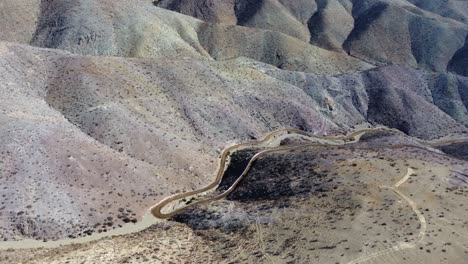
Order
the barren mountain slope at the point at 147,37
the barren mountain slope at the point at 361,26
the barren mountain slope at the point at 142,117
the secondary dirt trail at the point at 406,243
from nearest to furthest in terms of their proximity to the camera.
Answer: the secondary dirt trail at the point at 406,243 < the barren mountain slope at the point at 142,117 < the barren mountain slope at the point at 147,37 < the barren mountain slope at the point at 361,26

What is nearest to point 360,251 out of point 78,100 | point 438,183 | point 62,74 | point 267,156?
point 438,183

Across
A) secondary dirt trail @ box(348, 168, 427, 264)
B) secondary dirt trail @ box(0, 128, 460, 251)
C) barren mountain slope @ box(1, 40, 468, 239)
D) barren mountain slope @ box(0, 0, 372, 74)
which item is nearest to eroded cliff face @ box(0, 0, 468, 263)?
barren mountain slope @ box(1, 40, 468, 239)

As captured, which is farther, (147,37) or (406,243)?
(147,37)

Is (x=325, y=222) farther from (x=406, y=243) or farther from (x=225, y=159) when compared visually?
(x=225, y=159)

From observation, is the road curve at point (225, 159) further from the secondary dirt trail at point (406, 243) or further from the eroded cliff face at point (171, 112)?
the secondary dirt trail at point (406, 243)

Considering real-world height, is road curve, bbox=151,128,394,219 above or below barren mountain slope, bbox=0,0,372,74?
below

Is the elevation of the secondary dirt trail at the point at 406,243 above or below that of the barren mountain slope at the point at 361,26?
above

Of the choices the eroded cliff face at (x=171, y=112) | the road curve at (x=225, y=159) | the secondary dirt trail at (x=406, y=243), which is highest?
the secondary dirt trail at (x=406, y=243)

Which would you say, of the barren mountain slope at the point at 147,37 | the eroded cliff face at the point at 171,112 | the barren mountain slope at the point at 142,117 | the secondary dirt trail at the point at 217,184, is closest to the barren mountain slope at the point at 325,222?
the eroded cliff face at the point at 171,112

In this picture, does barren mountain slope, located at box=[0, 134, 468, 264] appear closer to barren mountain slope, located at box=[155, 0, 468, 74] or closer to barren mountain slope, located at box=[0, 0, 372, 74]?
barren mountain slope, located at box=[0, 0, 372, 74]

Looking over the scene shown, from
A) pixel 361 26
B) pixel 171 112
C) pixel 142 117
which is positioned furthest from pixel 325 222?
pixel 361 26

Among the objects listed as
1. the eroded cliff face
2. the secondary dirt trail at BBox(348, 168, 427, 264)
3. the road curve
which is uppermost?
the secondary dirt trail at BBox(348, 168, 427, 264)

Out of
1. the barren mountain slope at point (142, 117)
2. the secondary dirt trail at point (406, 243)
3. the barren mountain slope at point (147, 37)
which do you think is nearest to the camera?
the secondary dirt trail at point (406, 243)
